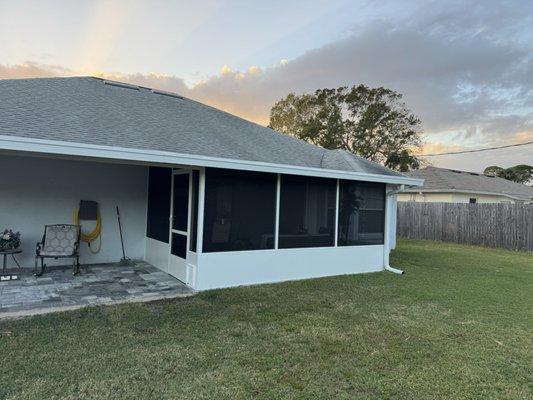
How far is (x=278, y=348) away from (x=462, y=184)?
19724 millimetres

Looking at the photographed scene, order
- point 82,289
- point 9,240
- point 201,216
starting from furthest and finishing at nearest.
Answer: point 9,240
point 201,216
point 82,289

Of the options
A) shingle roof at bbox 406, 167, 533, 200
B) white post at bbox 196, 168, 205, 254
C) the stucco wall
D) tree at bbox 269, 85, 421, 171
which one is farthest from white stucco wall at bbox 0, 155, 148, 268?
tree at bbox 269, 85, 421, 171

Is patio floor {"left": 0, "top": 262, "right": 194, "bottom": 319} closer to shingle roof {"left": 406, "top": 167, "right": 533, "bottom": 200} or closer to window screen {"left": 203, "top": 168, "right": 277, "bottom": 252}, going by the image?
window screen {"left": 203, "top": 168, "right": 277, "bottom": 252}

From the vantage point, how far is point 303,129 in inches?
1015

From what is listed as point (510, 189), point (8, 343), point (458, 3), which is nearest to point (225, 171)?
point (8, 343)

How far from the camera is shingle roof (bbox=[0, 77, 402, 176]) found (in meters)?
5.64

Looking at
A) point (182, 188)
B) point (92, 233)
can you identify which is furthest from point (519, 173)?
point (92, 233)

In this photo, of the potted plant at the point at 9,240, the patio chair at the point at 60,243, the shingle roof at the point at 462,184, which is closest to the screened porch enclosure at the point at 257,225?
the patio chair at the point at 60,243

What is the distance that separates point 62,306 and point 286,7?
9014 mm

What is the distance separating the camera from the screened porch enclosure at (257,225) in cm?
610

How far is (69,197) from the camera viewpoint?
7.54 metres

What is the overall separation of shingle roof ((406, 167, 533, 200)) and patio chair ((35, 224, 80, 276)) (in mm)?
17348

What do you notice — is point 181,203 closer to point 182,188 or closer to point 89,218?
point 182,188

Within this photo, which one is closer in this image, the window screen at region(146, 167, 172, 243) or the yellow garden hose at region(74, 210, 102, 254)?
the window screen at region(146, 167, 172, 243)
